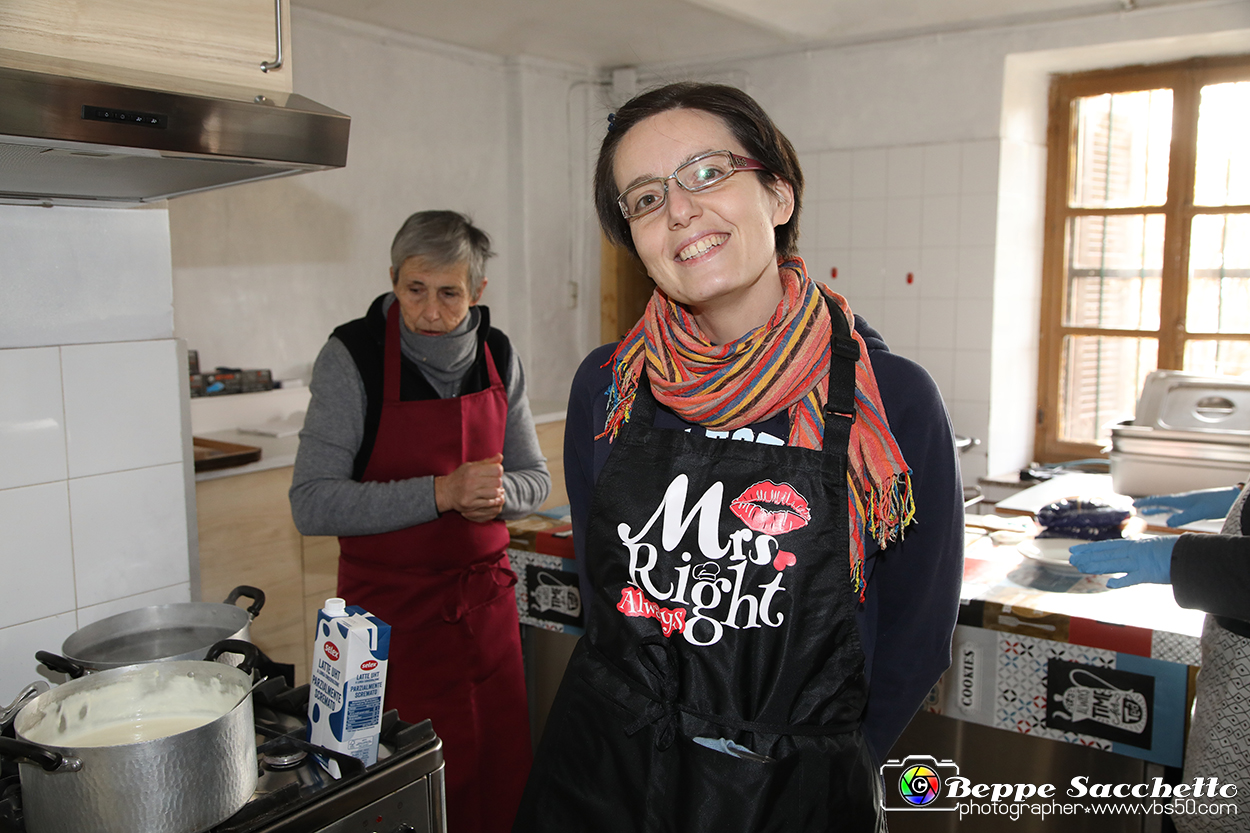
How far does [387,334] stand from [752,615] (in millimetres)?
1045

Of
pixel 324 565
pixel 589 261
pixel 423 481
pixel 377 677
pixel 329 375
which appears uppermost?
pixel 589 261

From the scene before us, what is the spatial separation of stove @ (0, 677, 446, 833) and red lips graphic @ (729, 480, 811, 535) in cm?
51

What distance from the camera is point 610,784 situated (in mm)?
1114

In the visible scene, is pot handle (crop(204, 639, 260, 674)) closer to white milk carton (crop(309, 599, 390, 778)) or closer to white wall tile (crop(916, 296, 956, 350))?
white milk carton (crop(309, 599, 390, 778))

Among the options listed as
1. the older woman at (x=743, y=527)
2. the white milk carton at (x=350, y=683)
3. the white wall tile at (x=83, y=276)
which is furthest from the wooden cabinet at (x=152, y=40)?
the white milk carton at (x=350, y=683)

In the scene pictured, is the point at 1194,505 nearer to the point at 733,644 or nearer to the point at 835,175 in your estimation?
the point at 733,644

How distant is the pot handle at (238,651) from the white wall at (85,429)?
49cm

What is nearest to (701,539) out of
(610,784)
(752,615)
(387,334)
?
(752,615)

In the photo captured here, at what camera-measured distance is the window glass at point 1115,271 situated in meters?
3.85

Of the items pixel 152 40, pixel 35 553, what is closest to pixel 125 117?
pixel 152 40

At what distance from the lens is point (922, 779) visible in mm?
1749

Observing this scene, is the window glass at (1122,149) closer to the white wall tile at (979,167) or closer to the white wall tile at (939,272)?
A: the white wall tile at (979,167)

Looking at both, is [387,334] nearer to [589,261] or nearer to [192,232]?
[192,232]

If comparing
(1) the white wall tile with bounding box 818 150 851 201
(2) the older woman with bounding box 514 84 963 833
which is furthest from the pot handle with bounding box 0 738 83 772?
(1) the white wall tile with bounding box 818 150 851 201
